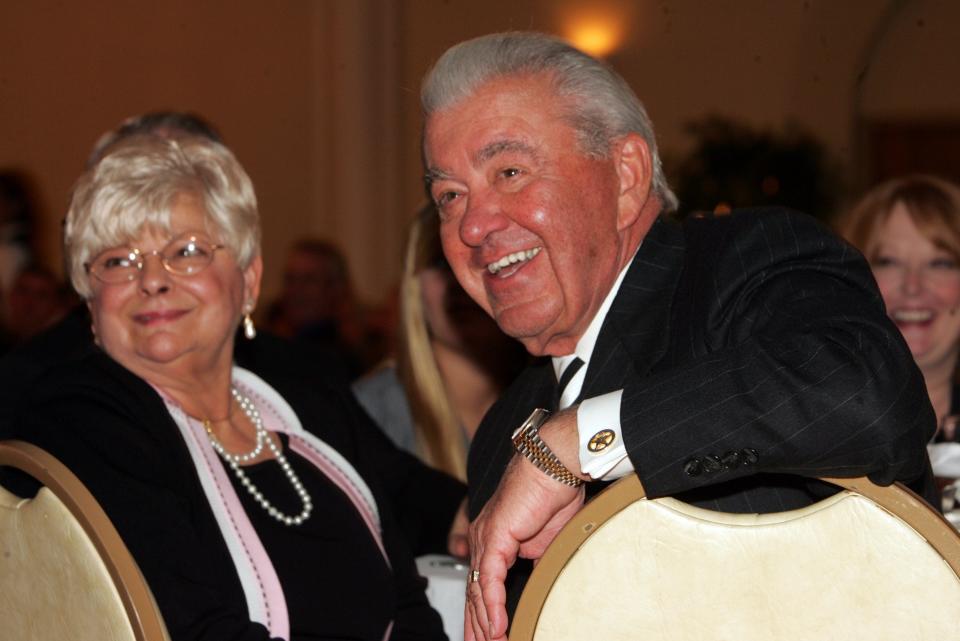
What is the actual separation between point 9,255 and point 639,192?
5.18 metres

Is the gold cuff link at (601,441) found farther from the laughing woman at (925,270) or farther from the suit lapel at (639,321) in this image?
the laughing woman at (925,270)

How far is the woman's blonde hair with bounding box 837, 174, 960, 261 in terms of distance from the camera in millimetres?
3666

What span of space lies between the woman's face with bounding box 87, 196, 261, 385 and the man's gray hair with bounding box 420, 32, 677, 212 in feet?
2.57

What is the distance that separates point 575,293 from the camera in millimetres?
2004

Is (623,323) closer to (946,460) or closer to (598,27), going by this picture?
(946,460)

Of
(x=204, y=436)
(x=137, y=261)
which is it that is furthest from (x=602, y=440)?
(x=137, y=261)

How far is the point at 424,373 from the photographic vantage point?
147 inches

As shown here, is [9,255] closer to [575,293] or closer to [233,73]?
[233,73]

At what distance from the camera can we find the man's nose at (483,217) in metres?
2.00

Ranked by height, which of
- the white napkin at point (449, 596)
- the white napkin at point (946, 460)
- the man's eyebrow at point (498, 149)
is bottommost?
the white napkin at point (449, 596)

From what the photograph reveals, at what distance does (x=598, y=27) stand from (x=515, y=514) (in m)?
5.99

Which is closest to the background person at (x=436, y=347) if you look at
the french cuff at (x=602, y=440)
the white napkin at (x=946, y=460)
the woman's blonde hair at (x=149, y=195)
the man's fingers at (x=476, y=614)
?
the woman's blonde hair at (x=149, y=195)

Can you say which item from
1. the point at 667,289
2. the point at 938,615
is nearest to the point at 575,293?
the point at 667,289

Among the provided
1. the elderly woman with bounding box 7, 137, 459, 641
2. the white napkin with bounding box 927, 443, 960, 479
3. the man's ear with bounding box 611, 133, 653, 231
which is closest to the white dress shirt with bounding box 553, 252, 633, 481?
the man's ear with bounding box 611, 133, 653, 231
